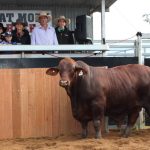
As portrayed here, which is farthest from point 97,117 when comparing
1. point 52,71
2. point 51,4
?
Result: point 51,4

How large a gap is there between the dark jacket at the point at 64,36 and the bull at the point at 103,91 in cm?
252

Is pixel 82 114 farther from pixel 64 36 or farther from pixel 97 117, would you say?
pixel 64 36

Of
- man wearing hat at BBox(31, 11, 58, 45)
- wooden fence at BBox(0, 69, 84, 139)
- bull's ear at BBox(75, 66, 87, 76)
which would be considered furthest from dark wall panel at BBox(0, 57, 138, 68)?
Answer: bull's ear at BBox(75, 66, 87, 76)

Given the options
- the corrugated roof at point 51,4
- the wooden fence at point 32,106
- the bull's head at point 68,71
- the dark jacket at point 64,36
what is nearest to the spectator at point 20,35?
the dark jacket at point 64,36

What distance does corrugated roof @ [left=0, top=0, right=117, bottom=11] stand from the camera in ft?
53.1

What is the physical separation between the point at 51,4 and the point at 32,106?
5.84 meters

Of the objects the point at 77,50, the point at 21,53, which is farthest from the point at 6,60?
the point at 77,50

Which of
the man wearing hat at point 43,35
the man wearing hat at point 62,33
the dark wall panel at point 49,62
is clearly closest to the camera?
the dark wall panel at point 49,62

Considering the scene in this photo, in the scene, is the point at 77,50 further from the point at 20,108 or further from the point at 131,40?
the point at 20,108

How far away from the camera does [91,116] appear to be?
11.0m

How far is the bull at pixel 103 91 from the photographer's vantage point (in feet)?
35.2

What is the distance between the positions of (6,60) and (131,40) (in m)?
3.29

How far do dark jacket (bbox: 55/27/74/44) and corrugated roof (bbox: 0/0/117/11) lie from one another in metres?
2.66

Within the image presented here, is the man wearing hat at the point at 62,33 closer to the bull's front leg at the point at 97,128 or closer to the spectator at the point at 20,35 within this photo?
the spectator at the point at 20,35
